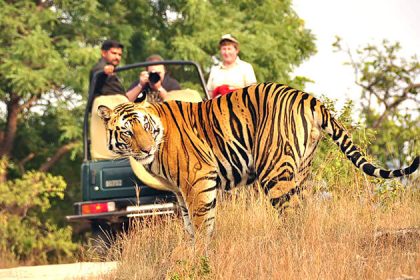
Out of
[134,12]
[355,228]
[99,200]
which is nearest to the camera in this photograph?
[355,228]

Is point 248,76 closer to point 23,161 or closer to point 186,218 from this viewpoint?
point 186,218

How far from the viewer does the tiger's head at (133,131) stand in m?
9.47

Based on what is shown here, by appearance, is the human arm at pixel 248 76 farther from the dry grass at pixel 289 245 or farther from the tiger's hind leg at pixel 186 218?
the tiger's hind leg at pixel 186 218

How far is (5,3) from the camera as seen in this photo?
71.9 feet

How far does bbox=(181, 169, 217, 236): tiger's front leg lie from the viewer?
9.45m

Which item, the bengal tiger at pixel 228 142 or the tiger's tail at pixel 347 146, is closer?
the tiger's tail at pixel 347 146

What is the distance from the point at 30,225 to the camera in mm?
21734

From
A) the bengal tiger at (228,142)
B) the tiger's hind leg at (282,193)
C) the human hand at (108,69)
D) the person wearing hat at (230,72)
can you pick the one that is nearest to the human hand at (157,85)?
the human hand at (108,69)

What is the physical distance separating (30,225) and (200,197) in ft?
42.1

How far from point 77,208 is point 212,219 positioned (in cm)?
392

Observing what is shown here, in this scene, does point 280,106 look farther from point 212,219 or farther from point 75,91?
point 75,91

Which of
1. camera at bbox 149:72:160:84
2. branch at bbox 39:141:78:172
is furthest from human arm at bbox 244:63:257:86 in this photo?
branch at bbox 39:141:78:172

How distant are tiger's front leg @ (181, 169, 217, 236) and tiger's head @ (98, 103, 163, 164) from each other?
41cm

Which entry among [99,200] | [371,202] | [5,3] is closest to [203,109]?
[371,202]
